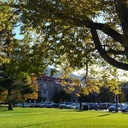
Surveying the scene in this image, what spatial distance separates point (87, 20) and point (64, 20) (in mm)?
1179

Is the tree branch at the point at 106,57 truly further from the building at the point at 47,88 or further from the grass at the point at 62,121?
the building at the point at 47,88

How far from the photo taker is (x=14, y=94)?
62719mm

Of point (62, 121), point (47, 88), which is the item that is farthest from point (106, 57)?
point (47, 88)

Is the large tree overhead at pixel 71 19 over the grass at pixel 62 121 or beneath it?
over

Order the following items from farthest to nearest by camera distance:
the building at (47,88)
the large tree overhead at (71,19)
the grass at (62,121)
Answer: the building at (47,88), the grass at (62,121), the large tree overhead at (71,19)

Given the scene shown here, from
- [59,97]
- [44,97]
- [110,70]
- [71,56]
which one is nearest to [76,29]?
[71,56]

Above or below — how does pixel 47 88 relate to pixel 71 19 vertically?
above

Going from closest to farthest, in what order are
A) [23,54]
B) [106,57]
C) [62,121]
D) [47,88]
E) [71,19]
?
[71,19], [106,57], [23,54], [62,121], [47,88]

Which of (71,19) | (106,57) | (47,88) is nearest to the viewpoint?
(71,19)

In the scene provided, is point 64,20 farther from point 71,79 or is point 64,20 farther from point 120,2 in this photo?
point 71,79

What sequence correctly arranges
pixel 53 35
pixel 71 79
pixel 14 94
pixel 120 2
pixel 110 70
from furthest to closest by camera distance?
pixel 14 94 → pixel 71 79 → pixel 110 70 → pixel 53 35 → pixel 120 2

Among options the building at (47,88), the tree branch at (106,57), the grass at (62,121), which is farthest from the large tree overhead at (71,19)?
the building at (47,88)

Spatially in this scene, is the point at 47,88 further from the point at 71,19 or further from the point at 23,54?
the point at 71,19

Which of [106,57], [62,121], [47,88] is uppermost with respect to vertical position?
[47,88]
